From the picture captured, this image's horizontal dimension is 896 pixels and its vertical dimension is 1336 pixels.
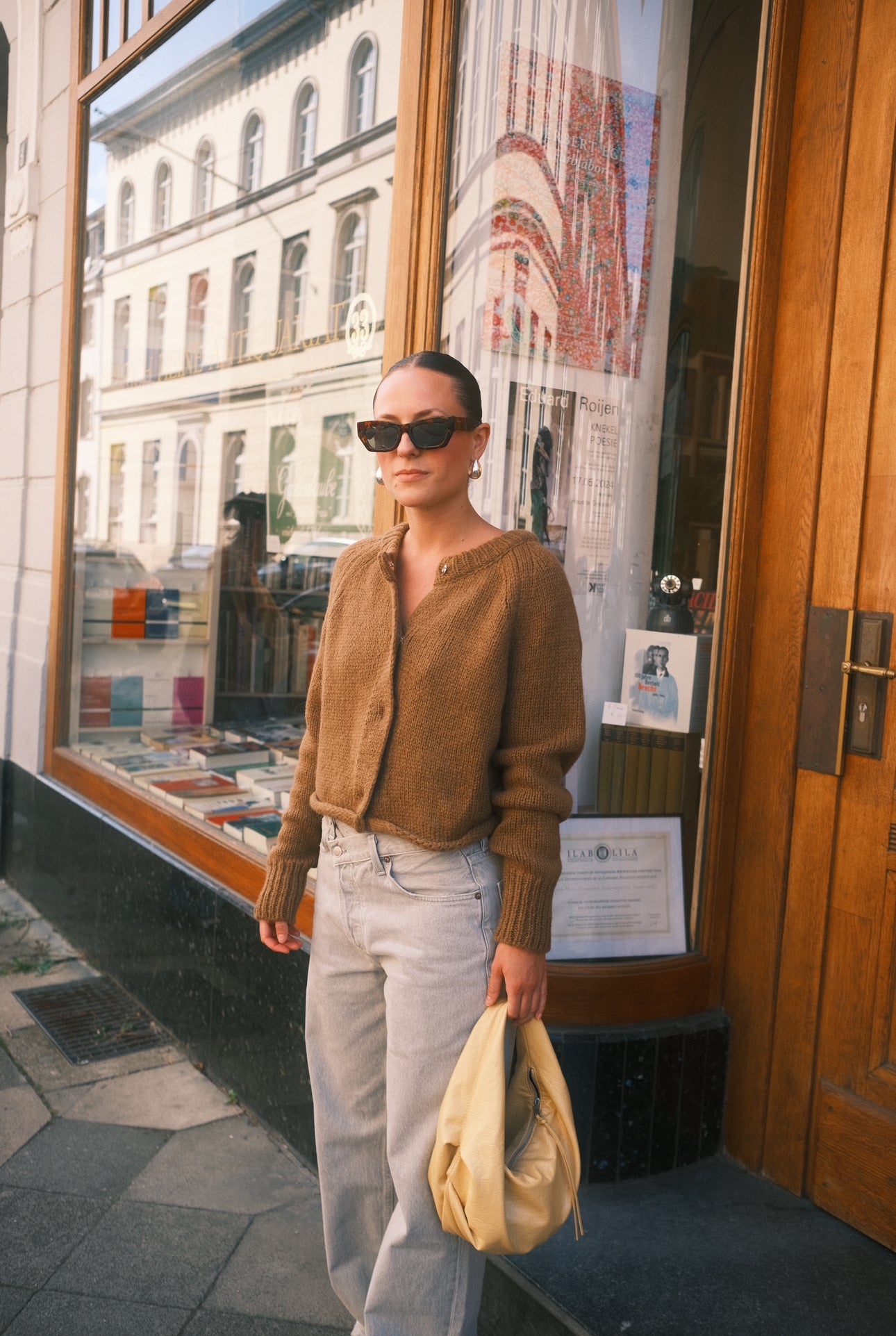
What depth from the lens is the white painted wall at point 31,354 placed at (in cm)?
543

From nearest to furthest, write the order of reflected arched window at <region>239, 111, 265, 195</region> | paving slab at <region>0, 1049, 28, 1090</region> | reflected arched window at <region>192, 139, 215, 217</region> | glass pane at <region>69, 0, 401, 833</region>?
paving slab at <region>0, 1049, 28, 1090</region> < glass pane at <region>69, 0, 401, 833</region> < reflected arched window at <region>239, 111, 265, 195</region> < reflected arched window at <region>192, 139, 215, 217</region>

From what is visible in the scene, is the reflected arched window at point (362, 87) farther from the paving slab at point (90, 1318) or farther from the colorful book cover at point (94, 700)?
the paving slab at point (90, 1318)

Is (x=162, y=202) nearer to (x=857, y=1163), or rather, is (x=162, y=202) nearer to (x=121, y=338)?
(x=121, y=338)

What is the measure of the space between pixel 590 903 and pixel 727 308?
1558 mm

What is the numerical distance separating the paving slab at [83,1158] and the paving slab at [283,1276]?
0.46 m

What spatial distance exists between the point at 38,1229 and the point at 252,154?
4579 mm

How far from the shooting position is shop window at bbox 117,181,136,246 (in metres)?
5.51

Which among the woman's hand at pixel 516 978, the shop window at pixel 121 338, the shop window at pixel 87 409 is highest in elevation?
→ the shop window at pixel 121 338

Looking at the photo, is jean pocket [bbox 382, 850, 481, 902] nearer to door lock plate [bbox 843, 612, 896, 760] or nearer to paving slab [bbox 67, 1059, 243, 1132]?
door lock plate [bbox 843, 612, 896, 760]

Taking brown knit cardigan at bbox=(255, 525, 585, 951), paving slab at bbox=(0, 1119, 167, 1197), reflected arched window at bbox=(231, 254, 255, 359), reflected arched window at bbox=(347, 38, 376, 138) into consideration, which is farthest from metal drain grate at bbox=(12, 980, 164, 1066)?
reflected arched window at bbox=(347, 38, 376, 138)

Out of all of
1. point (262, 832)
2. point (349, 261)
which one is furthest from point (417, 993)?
point (349, 261)

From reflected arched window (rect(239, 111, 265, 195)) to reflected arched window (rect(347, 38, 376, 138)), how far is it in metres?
1.11

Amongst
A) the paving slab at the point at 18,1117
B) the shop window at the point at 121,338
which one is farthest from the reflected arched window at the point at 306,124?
the paving slab at the point at 18,1117

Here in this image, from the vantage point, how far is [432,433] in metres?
1.92
